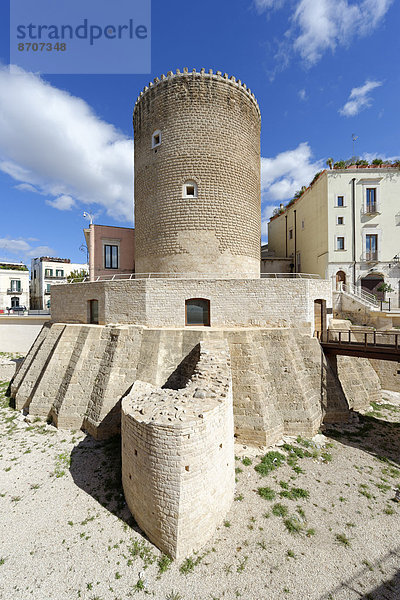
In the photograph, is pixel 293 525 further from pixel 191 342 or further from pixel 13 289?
pixel 13 289

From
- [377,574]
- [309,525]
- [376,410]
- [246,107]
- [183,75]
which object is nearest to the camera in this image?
[377,574]

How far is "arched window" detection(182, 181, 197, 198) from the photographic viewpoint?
44.0ft

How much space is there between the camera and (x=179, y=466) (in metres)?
5.26

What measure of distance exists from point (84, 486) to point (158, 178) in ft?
47.0

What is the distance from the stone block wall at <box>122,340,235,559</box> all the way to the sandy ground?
1.49 feet

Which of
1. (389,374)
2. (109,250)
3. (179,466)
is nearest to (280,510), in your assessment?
(179,466)

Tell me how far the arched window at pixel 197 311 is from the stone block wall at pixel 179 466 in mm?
4972

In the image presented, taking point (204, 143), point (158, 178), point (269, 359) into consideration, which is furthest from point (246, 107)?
point (269, 359)

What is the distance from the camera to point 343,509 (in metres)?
6.62

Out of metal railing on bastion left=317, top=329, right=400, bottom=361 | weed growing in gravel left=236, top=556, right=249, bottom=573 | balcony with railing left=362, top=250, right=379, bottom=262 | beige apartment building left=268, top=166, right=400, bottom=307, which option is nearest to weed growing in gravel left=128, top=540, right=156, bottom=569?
weed growing in gravel left=236, top=556, right=249, bottom=573

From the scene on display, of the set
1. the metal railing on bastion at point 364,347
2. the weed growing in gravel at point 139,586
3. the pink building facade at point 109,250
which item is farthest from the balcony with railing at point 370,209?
the weed growing in gravel at point 139,586

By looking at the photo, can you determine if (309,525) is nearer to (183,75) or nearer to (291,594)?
(291,594)

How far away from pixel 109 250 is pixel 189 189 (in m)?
8.05

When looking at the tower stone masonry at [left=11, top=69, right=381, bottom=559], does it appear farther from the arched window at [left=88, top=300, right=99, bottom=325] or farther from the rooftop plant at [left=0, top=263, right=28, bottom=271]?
the rooftop plant at [left=0, top=263, right=28, bottom=271]
